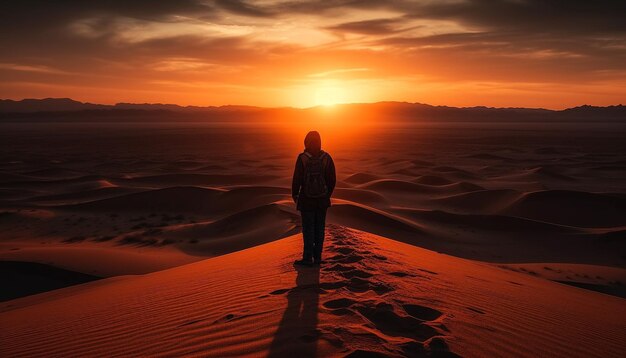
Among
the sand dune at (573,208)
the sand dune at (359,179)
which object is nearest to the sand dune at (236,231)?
the sand dune at (573,208)

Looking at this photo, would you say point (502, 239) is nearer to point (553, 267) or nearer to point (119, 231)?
point (553, 267)

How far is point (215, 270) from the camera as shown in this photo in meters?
6.23

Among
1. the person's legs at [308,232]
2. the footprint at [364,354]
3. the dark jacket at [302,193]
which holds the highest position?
the dark jacket at [302,193]

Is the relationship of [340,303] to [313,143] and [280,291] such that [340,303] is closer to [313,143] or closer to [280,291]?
[280,291]

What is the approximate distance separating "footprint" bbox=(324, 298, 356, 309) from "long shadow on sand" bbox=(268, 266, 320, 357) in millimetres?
119

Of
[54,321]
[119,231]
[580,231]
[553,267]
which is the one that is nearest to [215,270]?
[54,321]

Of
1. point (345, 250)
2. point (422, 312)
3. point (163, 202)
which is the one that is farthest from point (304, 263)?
point (163, 202)

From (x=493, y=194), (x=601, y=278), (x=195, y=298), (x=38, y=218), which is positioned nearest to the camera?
(x=195, y=298)

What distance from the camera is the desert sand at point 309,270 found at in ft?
11.1

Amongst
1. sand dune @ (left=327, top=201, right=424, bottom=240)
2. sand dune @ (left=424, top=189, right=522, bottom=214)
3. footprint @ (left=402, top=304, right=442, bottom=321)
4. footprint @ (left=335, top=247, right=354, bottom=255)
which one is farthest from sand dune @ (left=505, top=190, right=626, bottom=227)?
footprint @ (left=402, top=304, right=442, bottom=321)

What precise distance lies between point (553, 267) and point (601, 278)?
95cm

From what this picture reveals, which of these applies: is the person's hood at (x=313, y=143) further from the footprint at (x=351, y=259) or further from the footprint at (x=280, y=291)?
the footprint at (x=280, y=291)

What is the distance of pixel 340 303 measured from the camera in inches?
148

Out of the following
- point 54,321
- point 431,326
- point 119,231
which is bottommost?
point 119,231
